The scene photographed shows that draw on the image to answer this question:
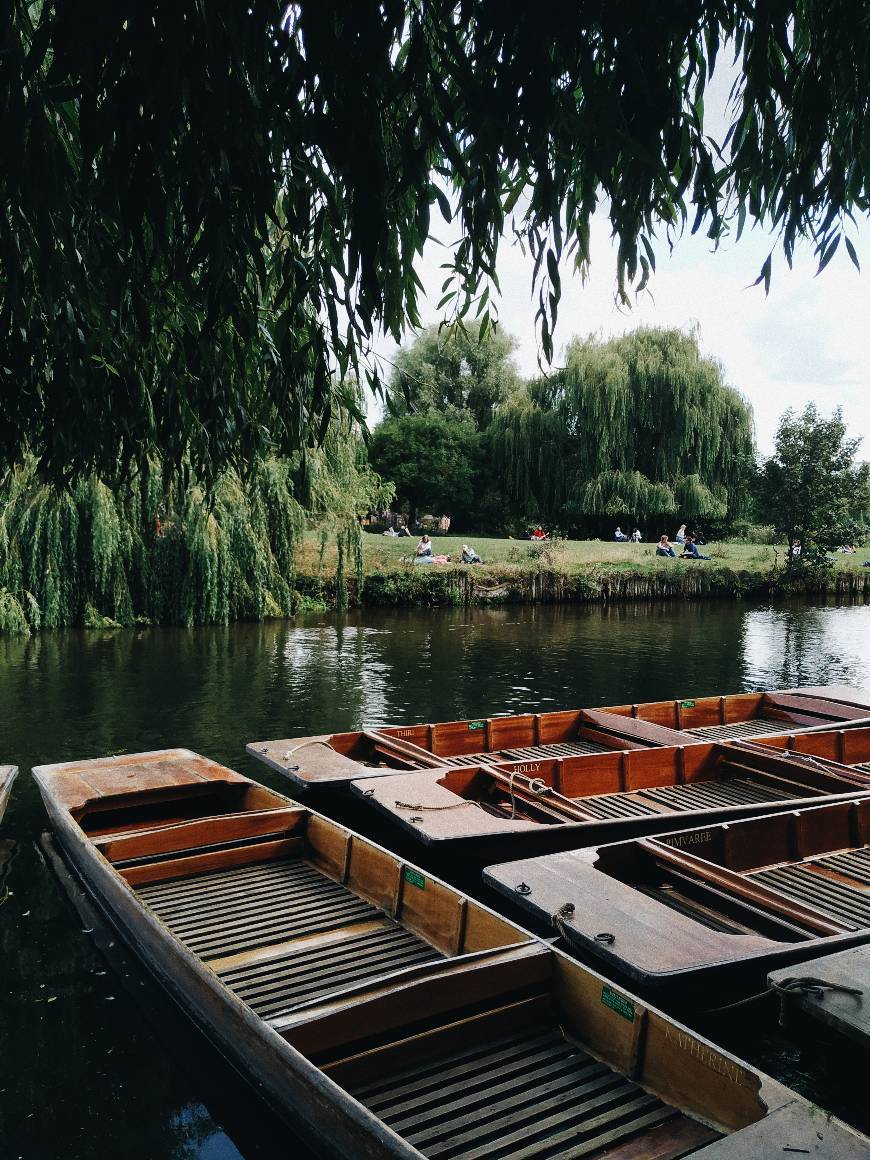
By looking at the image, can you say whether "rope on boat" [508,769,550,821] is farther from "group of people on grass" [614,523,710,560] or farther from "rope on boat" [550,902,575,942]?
"group of people on grass" [614,523,710,560]

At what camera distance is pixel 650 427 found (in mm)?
30141

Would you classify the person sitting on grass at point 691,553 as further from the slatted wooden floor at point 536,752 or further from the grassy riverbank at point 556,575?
the slatted wooden floor at point 536,752

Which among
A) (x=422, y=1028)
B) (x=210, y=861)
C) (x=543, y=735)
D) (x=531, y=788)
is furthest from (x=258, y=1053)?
(x=543, y=735)

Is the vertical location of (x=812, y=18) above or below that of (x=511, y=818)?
above

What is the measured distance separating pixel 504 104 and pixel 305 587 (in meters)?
19.8

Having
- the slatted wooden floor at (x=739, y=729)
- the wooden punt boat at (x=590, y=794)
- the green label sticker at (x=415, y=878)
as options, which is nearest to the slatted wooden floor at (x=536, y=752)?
the wooden punt boat at (x=590, y=794)

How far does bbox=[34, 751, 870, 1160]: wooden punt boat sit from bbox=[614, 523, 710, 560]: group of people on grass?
24372 millimetres

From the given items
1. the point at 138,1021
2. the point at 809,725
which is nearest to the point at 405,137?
the point at 138,1021

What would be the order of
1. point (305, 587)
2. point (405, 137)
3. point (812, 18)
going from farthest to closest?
point (305, 587) < point (812, 18) < point (405, 137)

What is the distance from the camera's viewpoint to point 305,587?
21.4 m

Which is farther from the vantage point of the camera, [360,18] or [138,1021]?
[138,1021]

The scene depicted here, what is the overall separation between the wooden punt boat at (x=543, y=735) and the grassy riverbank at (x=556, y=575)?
11857mm

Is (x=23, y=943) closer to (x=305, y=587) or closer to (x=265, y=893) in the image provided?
(x=265, y=893)

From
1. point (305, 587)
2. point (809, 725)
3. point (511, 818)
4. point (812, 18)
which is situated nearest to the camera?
point (812, 18)
